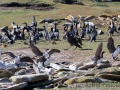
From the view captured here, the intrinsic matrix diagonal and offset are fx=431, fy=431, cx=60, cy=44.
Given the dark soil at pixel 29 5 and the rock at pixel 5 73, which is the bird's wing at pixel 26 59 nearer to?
the rock at pixel 5 73

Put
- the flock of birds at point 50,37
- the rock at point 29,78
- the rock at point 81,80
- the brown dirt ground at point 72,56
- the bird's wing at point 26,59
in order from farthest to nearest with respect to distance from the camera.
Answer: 1. the brown dirt ground at point 72,56
2. the flock of birds at point 50,37
3. the bird's wing at point 26,59
4. the rock at point 81,80
5. the rock at point 29,78

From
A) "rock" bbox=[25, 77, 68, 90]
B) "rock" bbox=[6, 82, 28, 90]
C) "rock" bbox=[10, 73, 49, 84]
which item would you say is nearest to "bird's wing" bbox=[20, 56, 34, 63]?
"rock" bbox=[25, 77, 68, 90]

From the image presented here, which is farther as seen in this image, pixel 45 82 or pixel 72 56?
pixel 72 56

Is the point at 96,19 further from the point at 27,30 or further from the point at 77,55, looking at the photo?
the point at 77,55

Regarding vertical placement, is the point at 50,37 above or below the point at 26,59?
below

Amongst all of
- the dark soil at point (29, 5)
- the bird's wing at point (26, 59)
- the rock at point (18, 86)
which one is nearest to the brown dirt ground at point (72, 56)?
the bird's wing at point (26, 59)

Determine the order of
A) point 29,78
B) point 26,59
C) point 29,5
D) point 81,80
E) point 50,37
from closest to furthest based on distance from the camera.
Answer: point 29,78
point 81,80
point 26,59
point 50,37
point 29,5

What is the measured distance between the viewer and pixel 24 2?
4931cm

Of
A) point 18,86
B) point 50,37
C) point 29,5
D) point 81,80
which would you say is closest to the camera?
point 18,86

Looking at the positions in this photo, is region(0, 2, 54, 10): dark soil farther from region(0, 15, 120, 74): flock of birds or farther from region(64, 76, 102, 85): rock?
region(64, 76, 102, 85): rock

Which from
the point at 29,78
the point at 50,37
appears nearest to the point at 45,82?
the point at 29,78

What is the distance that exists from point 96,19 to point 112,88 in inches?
1142

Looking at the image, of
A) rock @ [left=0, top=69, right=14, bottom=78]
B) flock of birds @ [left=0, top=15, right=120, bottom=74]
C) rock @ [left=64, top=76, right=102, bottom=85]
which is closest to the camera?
rock @ [left=64, top=76, right=102, bottom=85]

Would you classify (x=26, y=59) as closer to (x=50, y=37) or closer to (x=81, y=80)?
(x=81, y=80)
